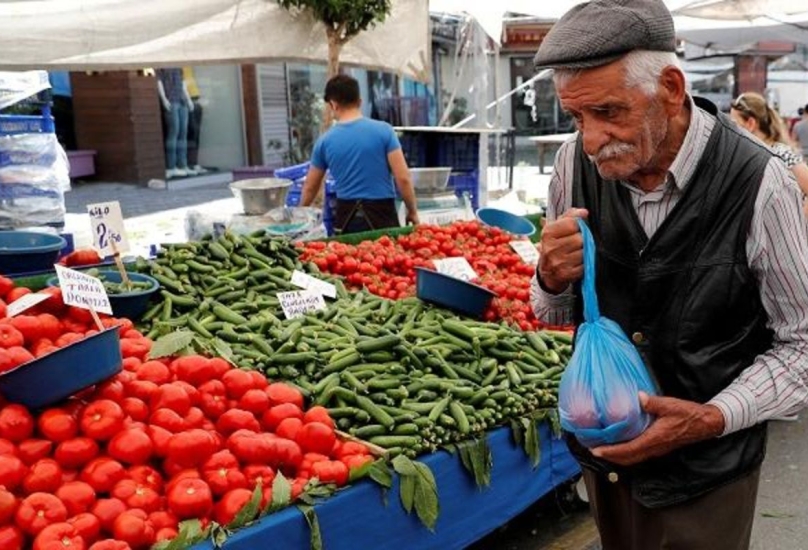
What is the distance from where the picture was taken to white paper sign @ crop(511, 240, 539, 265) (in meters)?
5.71

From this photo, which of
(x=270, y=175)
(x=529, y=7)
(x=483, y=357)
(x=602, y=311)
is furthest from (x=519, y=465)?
(x=529, y=7)

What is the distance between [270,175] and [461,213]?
1798 millimetres

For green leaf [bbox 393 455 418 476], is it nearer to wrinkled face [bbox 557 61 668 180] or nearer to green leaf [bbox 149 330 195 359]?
green leaf [bbox 149 330 195 359]

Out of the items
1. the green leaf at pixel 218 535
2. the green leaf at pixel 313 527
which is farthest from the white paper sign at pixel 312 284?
the green leaf at pixel 218 535

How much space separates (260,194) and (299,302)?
1.92 metres

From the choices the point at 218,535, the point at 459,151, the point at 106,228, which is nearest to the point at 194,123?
the point at 459,151

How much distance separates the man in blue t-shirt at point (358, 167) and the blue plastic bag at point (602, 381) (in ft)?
16.1

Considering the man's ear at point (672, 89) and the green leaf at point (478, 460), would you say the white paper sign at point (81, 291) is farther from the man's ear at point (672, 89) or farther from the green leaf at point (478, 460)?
the man's ear at point (672, 89)

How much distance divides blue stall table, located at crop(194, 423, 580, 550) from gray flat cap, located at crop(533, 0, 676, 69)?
1.62 meters

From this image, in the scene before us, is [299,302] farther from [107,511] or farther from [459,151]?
[459,151]

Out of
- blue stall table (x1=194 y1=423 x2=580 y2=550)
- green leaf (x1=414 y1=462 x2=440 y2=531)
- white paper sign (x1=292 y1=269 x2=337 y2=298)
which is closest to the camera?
blue stall table (x1=194 y1=423 x2=580 y2=550)

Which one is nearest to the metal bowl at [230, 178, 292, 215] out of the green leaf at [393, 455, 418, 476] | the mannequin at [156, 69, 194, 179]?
the green leaf at [393, 455, 418, 476]

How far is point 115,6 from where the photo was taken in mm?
4898

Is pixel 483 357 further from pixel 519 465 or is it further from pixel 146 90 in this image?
pixel 146 90
